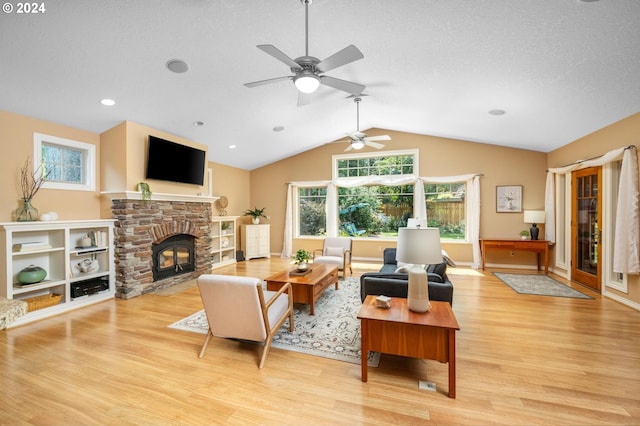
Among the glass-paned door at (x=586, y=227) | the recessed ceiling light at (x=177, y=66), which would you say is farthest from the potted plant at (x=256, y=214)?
the glass-paned door at (x=586, y=227)

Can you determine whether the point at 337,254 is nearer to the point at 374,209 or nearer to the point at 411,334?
the point at 374,209

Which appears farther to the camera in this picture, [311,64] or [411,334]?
[311,64]

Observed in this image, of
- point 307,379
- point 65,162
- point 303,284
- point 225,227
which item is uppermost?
point 65,162

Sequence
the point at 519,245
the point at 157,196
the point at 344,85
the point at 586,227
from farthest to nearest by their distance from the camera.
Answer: the point at 519,245, the point at 586,227, the point at 157,196, the point at 344,85

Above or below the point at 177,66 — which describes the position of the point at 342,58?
below

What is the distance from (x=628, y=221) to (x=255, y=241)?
7346 mm

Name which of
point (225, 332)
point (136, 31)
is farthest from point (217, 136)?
point (225, 332)

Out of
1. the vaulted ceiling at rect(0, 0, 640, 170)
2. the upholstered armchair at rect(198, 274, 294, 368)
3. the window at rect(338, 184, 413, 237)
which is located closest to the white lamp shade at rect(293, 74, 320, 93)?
the vaulted ceiling at rect(0, 0, 640, 170)

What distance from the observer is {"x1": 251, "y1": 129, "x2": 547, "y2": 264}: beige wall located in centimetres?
638

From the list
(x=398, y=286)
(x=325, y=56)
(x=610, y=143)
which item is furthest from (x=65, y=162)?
(x=610, y=143)

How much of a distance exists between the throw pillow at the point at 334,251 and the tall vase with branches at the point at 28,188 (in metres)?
4.68

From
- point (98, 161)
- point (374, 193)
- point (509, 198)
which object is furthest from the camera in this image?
point (374, 193)

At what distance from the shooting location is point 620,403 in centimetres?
196

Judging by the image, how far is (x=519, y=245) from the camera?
589 cm
